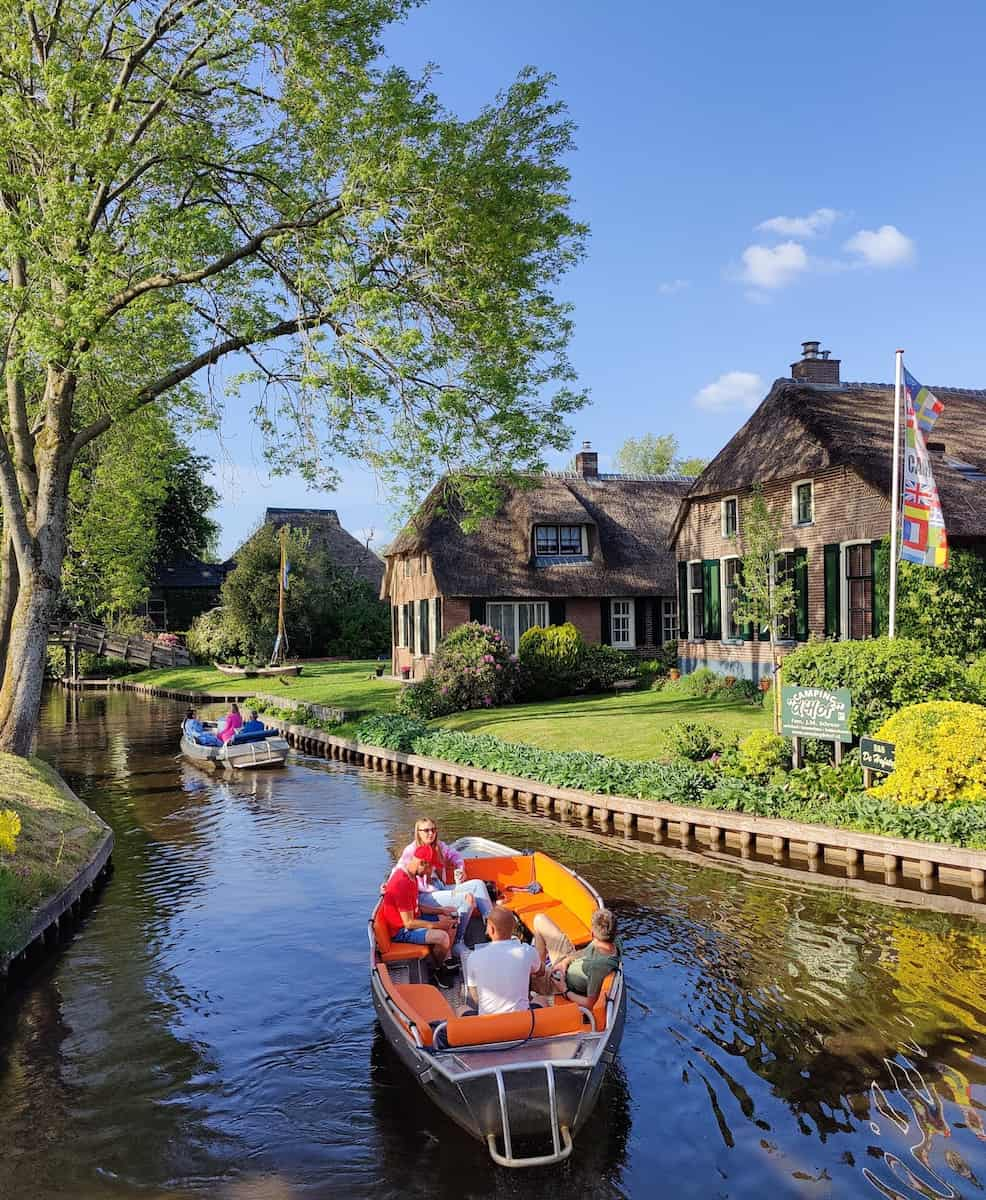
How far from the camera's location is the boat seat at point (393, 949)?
29.6 ft

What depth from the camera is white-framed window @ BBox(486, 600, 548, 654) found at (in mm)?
34188

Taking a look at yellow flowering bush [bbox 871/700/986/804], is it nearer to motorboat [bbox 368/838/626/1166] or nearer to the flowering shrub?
motorboat [bbox 368/838/626/1166]

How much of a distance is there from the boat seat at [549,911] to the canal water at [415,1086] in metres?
0.75

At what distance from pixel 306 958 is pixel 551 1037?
15.2 feet

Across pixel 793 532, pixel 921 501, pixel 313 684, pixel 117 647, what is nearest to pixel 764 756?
pixel 921 501

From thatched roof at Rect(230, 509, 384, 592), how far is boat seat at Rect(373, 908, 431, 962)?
4581 cm

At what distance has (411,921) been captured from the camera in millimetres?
9445

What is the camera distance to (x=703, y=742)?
17.6 m

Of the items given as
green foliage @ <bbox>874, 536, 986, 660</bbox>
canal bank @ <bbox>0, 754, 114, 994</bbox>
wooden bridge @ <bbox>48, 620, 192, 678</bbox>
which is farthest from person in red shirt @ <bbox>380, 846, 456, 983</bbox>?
wooden bridge @ <bbox>48, 620, 192, 678</bbox>

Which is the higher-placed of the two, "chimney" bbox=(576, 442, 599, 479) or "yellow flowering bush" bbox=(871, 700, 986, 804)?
"chimney" bbox=(576, 442, 599, 479)

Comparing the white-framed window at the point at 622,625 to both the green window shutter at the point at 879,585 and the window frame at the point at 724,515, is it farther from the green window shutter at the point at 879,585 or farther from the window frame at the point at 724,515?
the green window shutter at the point at 879,585

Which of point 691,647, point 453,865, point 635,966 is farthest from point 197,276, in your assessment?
point 691,647

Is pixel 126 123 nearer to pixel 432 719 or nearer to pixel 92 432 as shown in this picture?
pixel 92 432

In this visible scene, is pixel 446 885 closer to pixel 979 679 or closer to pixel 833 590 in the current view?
pixel 979 679
